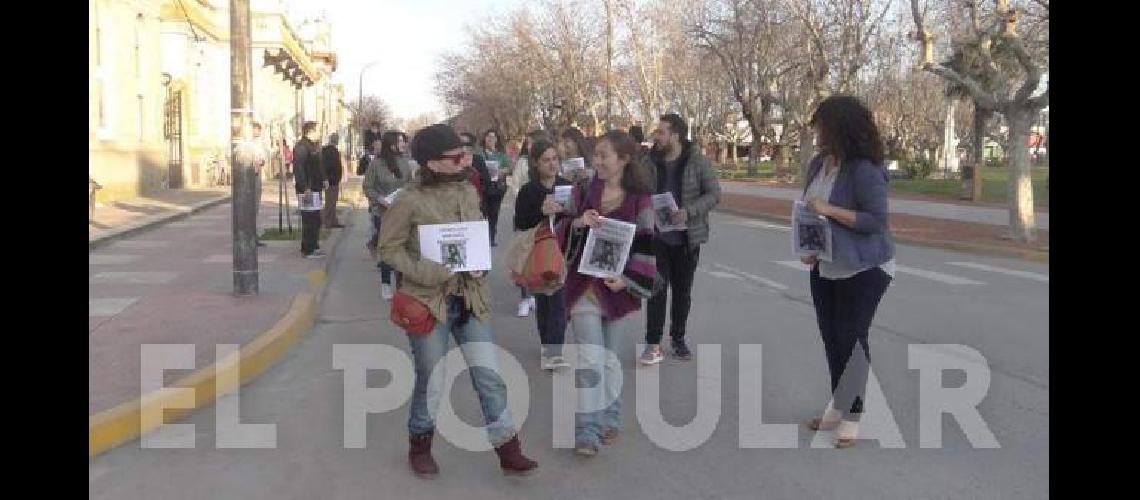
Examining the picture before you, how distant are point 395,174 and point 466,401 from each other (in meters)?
4.27

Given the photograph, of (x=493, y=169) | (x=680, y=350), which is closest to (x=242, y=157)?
(x=493, y=169)

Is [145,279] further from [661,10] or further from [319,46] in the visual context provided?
[319,46]

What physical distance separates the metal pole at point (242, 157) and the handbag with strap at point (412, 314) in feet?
18.2

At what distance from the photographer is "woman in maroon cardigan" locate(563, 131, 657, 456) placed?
201 inches

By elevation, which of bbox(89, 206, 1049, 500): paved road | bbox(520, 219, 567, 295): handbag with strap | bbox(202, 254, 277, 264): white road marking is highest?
bbox(520, 219, 567, 295): handbag with strap

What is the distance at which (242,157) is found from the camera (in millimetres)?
9719

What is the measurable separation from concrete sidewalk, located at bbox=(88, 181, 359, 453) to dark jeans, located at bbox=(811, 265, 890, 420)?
3.91m

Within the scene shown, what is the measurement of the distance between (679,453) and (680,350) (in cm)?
223

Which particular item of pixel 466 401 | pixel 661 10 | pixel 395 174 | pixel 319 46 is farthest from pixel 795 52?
pixel 319 46

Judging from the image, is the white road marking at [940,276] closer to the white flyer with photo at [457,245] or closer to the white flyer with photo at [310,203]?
the white flyer with photo at [310,203]

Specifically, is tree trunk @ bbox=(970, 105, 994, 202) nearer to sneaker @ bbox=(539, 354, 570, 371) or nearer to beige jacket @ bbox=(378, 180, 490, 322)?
sneaker @ bbox=(539, 354, 570, 371)

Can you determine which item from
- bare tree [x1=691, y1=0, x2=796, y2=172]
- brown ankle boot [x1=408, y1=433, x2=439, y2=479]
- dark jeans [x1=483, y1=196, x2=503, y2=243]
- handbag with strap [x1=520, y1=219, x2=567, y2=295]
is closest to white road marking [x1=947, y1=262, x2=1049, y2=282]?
dark jeans [x1=483, y1=196, x2=503, y2=243]
